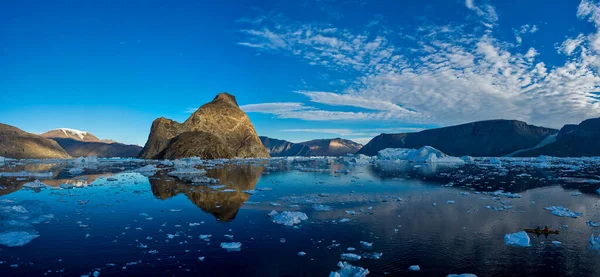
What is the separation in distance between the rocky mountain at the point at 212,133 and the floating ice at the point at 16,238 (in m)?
115

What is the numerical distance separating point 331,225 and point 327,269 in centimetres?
647

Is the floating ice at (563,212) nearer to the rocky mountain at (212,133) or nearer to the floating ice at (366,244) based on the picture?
the floating ice at (366,244)

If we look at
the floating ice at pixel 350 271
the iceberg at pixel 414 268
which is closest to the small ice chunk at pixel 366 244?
the iceberg at pixel 414 268

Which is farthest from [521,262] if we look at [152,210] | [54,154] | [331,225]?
[54,154]

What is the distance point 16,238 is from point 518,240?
912 inches

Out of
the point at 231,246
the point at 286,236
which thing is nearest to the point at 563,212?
the point at 286,236

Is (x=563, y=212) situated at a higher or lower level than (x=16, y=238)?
lower

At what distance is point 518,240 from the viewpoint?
14.3m

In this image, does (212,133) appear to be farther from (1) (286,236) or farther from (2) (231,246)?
(2) (231,246)

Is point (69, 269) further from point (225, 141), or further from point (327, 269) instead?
point (225, 141)

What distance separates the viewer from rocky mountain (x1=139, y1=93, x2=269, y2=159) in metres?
133

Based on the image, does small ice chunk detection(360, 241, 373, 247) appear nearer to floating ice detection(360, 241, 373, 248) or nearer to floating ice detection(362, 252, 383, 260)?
floating ice detection(360, 241, 373, 248)

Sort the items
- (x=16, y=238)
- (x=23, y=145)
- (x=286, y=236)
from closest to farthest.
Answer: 1. (x=16, y=238)
2. (x=286, y=236)
3. (x=23, y=145)

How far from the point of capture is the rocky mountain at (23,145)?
511ft
